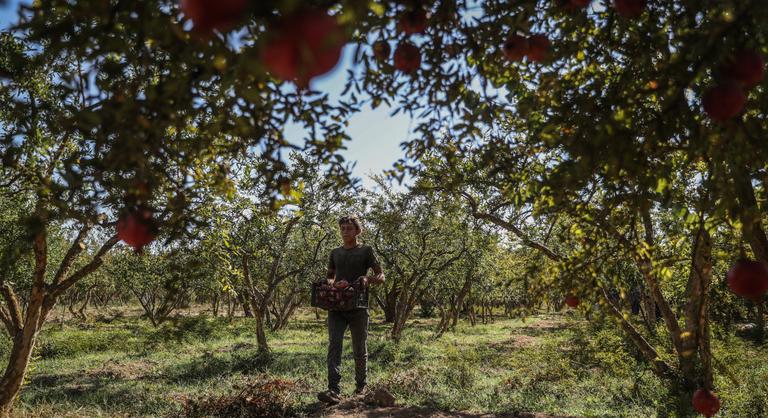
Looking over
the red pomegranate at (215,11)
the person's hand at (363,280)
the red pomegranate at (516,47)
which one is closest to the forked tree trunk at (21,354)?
the person's hand at (363,280)

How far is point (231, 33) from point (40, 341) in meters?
18.0

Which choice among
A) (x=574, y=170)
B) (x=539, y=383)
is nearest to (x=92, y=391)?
(x=539, y=383)

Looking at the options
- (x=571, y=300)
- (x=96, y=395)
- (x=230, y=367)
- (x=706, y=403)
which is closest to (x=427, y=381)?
(x=230, y=367)

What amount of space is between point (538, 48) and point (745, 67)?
2.60 feet

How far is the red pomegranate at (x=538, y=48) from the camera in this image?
2119 millimetres

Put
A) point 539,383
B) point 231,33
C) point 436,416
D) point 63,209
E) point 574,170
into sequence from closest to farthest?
1. point 63,209
2. point 231,33
3. point 574,170
4. point 436,416
5. point 539,383

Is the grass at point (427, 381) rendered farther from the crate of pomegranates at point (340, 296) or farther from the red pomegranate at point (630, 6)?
the red pomegranate at point (630, 6)

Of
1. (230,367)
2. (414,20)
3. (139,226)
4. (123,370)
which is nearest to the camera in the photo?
(139,226)

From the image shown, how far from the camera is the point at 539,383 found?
25.0 ft

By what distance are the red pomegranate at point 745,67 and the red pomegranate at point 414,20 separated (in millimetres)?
1055

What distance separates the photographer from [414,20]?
6.07 feet

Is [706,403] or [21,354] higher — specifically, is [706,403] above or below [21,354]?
below

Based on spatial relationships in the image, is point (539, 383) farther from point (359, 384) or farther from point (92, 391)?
point (92, 391)

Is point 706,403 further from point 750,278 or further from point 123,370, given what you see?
point 123,370
